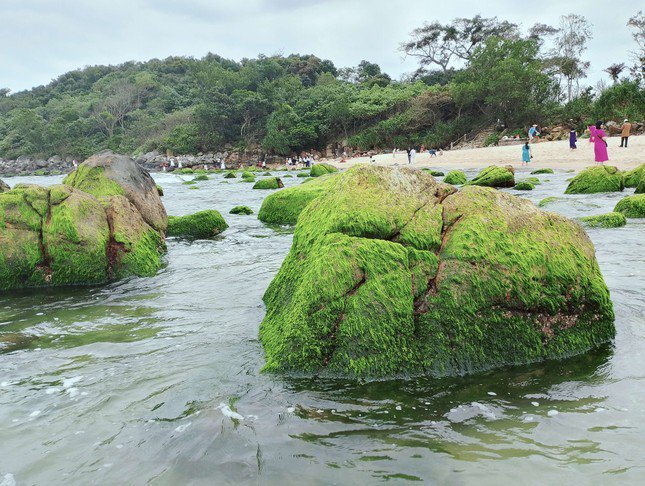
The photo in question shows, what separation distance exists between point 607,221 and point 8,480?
10.6 m

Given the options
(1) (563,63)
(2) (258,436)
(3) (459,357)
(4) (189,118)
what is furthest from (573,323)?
(4) (189,118)

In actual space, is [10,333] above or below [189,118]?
below

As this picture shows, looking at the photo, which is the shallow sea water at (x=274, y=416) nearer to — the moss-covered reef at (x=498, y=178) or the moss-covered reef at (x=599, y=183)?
the moss-covered reef at (x=599, y=183)

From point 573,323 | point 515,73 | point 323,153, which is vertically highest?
point 515,73

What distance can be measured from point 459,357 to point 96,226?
6.14 meters

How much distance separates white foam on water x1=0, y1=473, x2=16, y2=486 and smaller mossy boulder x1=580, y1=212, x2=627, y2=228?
10.3 m

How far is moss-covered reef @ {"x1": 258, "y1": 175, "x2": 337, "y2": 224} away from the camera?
1261 cm

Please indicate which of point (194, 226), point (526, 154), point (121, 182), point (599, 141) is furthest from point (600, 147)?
point (121, 182)

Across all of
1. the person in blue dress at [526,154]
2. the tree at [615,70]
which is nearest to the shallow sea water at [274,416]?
the person in blue dress at [526,154]

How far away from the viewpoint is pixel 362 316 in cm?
388

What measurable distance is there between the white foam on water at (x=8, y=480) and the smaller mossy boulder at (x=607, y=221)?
33.8 feet

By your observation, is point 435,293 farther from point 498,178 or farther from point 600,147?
point 600,147

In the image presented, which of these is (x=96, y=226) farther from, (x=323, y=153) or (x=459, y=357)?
(x=323, y=153)

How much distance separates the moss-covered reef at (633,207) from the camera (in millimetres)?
10609
